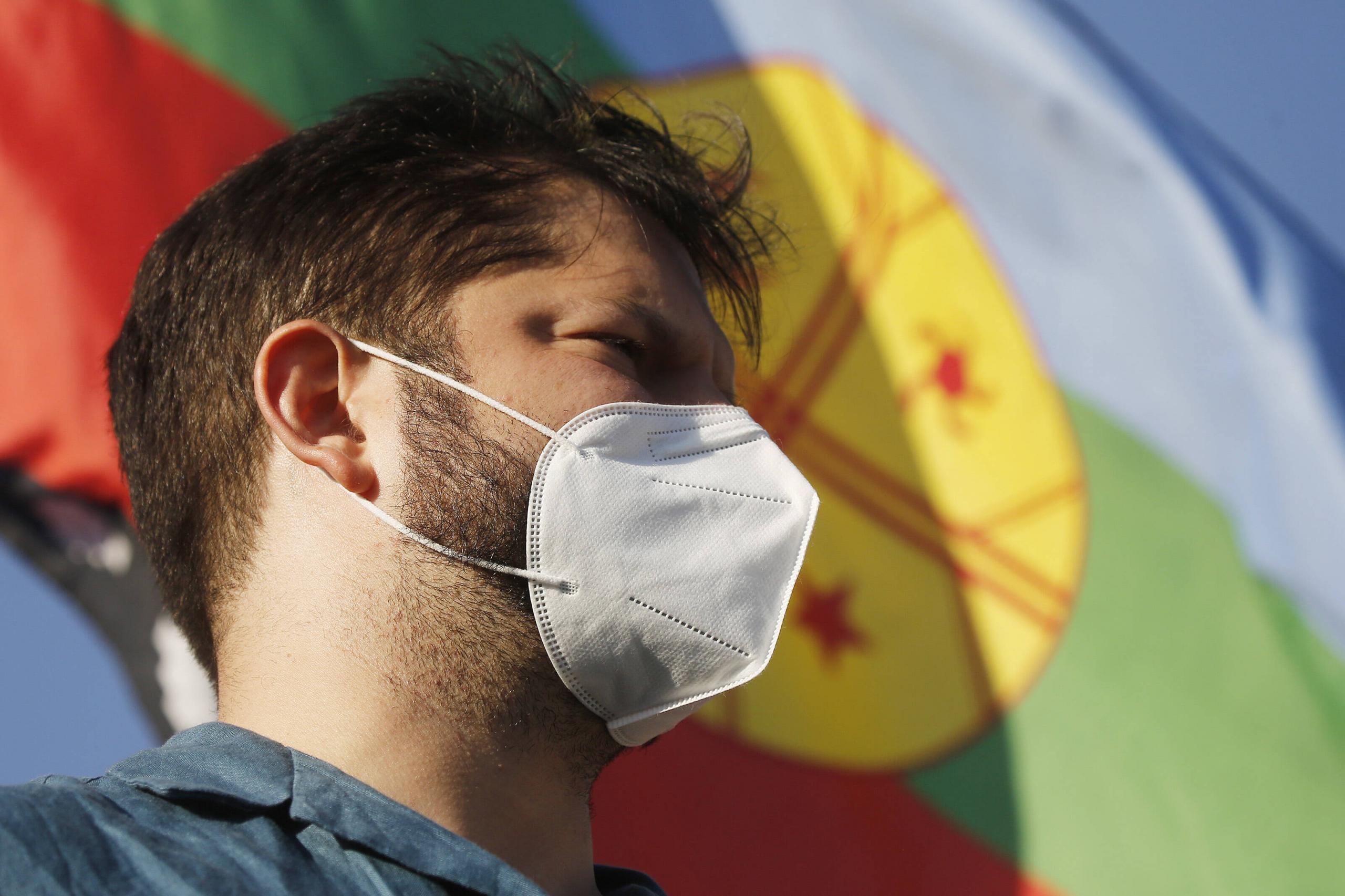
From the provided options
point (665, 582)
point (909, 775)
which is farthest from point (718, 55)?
point (665, 582)

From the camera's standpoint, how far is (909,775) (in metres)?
3.52

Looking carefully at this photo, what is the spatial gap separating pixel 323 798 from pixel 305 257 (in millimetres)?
889

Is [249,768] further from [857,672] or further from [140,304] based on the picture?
[857,672]

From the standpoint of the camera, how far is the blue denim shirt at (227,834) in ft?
4.05

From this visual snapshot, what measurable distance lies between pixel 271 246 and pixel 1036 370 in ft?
9.25

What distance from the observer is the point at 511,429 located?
1767 millimetres

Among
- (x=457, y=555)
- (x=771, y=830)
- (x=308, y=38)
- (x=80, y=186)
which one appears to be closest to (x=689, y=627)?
(x=457, y=555)

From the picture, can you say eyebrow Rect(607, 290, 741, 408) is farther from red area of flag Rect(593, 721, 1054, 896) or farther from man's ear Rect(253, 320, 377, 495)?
red area of flag Rect(593, 721, 1054, 896)

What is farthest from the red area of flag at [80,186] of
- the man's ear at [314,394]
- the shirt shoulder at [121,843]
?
the shirt shoulder at [121,843]

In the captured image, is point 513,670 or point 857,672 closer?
point 513,670

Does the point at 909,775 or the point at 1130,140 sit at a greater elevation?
the point at 1130,140

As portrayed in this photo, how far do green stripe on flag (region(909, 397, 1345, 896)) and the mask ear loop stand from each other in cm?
214

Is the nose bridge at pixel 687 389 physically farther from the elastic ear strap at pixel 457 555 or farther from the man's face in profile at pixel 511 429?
the elastic ear strap at pixel 457 555

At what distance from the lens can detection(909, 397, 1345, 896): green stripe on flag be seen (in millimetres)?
3473
